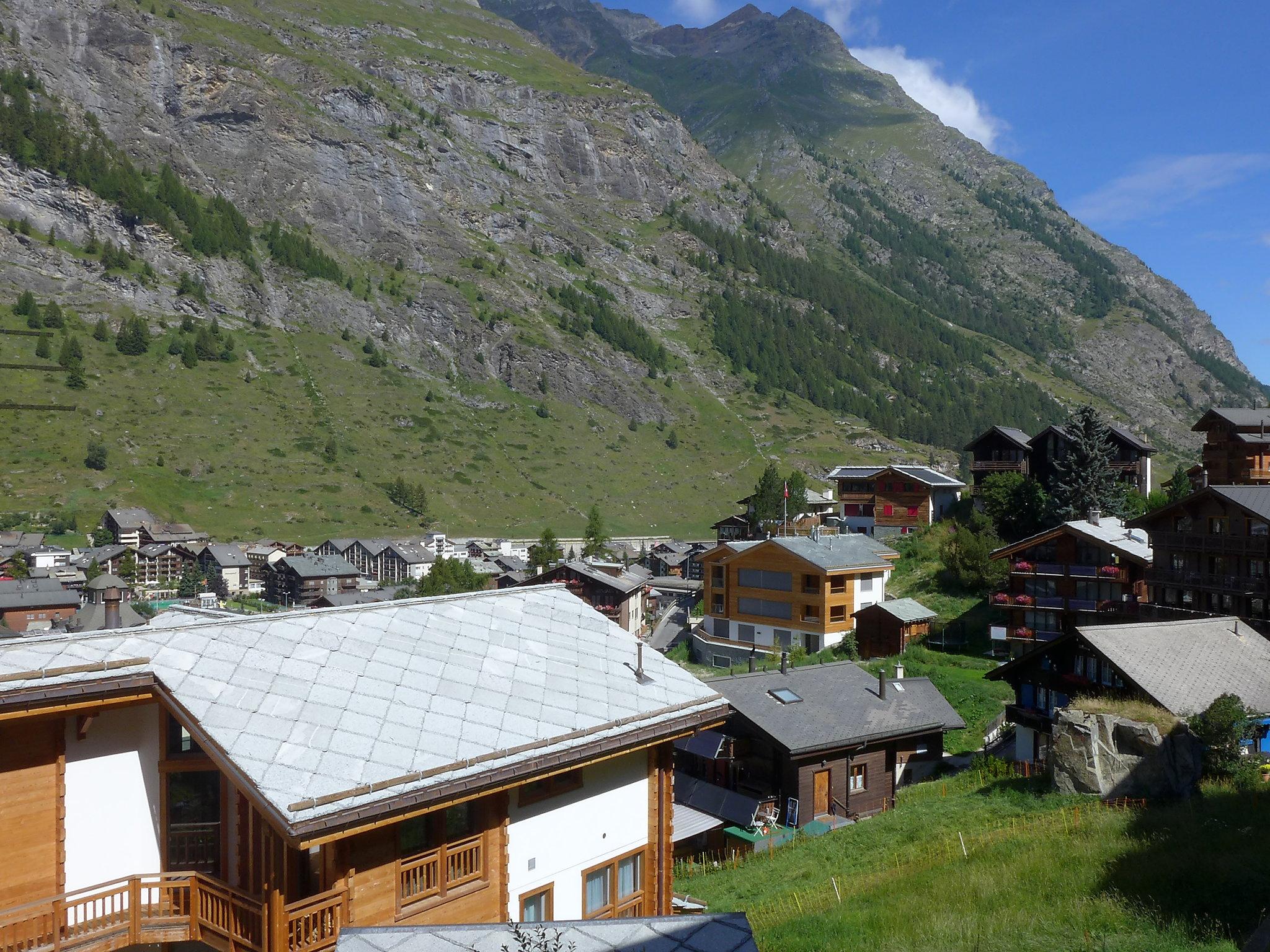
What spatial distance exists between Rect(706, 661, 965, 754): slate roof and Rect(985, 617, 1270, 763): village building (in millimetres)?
3151

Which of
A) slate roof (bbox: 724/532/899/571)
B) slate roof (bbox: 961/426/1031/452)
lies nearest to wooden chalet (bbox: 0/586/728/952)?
slate roof (bbox: 724/532/899/571)

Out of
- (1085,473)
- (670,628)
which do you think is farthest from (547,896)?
(670,628)

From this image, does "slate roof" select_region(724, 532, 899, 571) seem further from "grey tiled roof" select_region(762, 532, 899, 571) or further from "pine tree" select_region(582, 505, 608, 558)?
"pine tree" select_region(582, 505, 608, 558)

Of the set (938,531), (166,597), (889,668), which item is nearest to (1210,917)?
(889,668)

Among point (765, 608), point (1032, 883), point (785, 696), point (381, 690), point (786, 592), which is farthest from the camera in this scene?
point (765, 608)

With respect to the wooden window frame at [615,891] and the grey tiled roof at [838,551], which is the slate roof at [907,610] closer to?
the grey tiled roof at [838,551]

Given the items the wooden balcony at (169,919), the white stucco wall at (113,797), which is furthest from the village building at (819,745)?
the white stucco wall at (113,797)

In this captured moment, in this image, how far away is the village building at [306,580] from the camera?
104m

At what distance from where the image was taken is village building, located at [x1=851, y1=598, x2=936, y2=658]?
50.8 meters

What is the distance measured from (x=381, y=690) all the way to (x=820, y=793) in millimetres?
22880

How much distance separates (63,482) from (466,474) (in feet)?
195

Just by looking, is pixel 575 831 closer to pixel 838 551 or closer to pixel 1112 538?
pixel 1112 538

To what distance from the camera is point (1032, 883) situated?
14883mm

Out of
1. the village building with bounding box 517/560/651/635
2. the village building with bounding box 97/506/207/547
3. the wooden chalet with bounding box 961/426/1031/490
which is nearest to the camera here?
the wooden chalet with bounding box 961/426/1031/490
